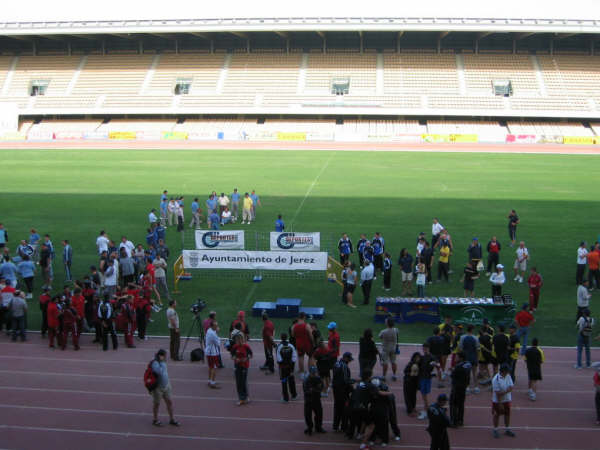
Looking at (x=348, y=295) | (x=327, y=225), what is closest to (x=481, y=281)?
(x=348, y=295)

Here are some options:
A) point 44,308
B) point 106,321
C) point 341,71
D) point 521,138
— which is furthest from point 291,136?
point 106,321

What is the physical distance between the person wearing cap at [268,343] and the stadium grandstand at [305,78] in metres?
44.5

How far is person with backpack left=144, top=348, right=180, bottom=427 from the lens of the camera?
9.16m

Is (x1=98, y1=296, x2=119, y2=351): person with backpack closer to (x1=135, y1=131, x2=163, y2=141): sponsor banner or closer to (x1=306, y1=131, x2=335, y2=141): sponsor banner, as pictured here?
(x1=306, y1=131, x2=335, y2=141): sponsor banner

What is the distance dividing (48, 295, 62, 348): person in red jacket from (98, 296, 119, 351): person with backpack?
85 centimetres

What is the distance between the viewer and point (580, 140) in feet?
172

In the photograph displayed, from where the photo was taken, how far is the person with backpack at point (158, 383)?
916 cm

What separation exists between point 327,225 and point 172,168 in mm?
17543

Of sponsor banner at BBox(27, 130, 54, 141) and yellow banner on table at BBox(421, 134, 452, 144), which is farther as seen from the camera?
sponsor banner at BBox(27, 130, 54, 141)

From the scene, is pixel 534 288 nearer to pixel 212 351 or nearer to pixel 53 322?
pixel 212 351

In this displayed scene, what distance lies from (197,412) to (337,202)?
17.7m

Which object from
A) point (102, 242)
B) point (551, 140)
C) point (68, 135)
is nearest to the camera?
point (102, 242)

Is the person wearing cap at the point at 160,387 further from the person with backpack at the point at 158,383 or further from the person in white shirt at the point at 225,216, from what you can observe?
the person in white shirt at the point at 225,216

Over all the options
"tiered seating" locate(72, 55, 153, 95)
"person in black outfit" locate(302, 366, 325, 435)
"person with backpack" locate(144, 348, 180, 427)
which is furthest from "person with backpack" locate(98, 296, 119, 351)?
"tiered seating" locate(72, 55, 153, 95)
